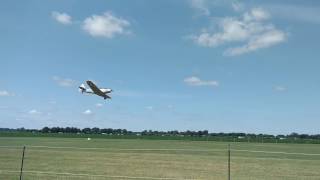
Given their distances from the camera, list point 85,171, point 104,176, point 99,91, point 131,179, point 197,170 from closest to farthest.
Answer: point 131,179, point 104,176, point 85,171, point 197,170, point 99,91

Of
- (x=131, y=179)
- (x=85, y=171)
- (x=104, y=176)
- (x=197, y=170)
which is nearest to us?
(x=131, y=179)

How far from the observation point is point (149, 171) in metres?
26.5

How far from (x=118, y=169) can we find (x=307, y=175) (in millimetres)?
9045

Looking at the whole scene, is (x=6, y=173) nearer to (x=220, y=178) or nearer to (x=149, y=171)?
(x=149, y=171)

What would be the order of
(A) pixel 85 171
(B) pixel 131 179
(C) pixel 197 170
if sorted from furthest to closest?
(C) pixel 197 170
(A) pixel 85 171
(B) pixel 131 179

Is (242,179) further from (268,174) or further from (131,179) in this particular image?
(131,179)

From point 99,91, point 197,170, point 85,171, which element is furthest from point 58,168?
point 99,91

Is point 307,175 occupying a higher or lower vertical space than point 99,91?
lower

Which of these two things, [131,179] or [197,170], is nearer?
[131,179]

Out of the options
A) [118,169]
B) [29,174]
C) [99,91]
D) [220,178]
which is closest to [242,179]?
[220,178]

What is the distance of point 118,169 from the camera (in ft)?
90.7

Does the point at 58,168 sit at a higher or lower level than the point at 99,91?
lower

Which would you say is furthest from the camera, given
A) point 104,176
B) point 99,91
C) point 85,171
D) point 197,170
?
point 99,91

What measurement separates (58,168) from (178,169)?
592cm
